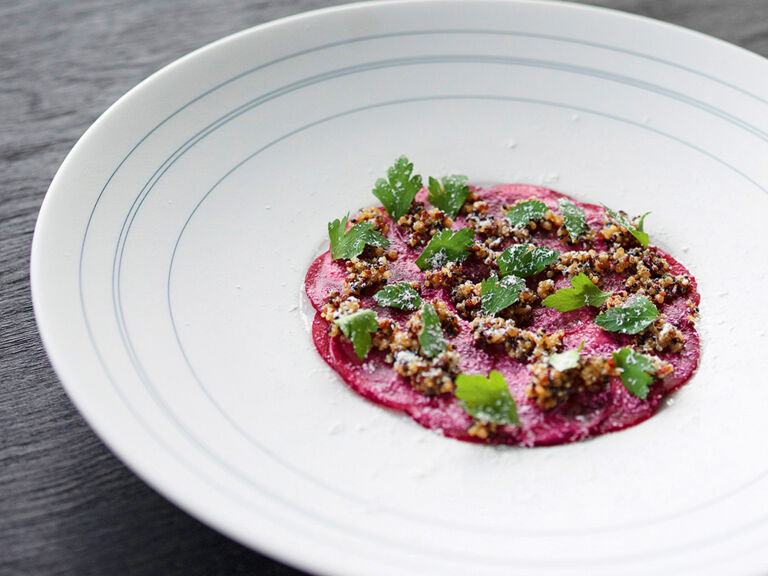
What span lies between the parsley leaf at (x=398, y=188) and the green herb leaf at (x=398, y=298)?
16.7 inches

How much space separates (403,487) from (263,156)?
144 centimetres

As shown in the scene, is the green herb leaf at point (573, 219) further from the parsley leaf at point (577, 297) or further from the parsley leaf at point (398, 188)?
the parsley leaf at point (398, 188)

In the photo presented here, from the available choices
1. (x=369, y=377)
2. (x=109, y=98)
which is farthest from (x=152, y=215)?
(x=109, y=98)

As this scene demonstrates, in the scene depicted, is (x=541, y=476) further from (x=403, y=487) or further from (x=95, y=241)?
(x=95, y=241)

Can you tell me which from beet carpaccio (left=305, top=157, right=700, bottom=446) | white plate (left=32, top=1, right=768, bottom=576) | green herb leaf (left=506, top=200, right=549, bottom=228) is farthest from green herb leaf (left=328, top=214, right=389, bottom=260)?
green herb leaf (left=506, top=200, right=549, bottom=228)

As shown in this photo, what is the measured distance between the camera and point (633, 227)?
2775 millimetres

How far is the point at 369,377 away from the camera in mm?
2324

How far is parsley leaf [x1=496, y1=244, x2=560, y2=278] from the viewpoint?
263 cm

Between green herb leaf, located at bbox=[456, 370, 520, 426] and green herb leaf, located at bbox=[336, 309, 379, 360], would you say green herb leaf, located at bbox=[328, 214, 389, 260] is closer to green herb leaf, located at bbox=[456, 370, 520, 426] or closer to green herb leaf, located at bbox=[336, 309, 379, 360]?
green herb leaf, located at bbox=[336, 309, 379, 360]

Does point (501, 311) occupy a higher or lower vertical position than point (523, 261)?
lower

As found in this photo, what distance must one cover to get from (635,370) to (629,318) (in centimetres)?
22

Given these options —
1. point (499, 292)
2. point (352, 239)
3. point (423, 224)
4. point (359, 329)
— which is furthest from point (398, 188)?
point (359, 329)

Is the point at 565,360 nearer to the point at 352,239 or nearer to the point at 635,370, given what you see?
the point at 635,370

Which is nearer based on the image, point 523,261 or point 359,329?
point 359,329
